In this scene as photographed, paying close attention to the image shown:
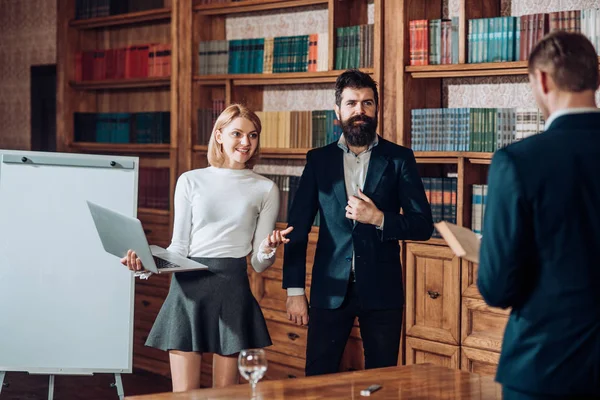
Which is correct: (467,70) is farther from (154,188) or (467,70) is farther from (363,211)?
(154,188)

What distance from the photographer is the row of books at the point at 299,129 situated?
4.63m

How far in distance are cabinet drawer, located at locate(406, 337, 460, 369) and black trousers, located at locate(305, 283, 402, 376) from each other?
0.88m

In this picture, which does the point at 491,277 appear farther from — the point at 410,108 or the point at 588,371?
the point at 410,108

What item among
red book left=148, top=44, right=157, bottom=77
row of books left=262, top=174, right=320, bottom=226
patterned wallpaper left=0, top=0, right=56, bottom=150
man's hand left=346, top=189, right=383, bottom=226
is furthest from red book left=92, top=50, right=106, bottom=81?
man's hand left=346, top=189, right=383, bottom=226

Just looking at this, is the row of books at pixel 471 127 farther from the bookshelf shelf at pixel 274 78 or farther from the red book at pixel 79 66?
the red book at pixel 79 66

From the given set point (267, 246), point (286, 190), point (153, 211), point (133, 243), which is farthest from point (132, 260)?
point (153, 211)

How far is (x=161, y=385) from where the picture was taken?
525 centimetres

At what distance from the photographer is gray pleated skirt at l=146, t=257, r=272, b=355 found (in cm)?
314

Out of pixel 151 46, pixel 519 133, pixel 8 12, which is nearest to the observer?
pixel 519 133

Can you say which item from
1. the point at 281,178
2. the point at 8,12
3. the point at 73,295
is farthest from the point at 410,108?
the point at 8,12

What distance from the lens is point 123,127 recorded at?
5793mm

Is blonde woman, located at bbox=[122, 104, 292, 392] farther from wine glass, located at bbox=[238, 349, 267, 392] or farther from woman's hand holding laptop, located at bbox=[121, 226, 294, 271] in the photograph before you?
wine glass, located at bbox=[238, 349, 267, 392]

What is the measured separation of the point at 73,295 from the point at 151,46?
209cm

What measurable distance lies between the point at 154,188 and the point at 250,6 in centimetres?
138
